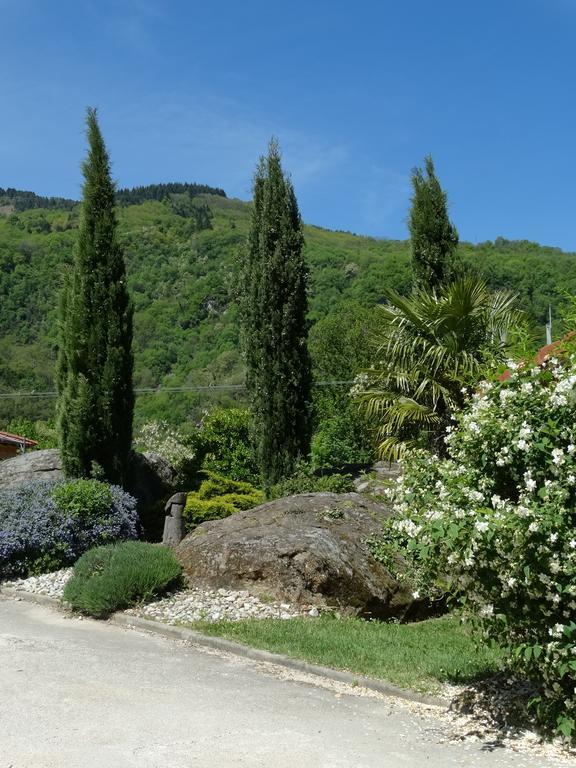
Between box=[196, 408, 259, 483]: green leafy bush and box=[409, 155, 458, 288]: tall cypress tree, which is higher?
box=[409, 155, 458, 288]: tall cypress tree

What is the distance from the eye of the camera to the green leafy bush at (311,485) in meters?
13.6

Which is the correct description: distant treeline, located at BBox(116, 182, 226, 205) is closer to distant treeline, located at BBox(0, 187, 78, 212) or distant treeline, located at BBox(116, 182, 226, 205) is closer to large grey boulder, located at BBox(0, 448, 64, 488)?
distant treeline, located at BBox(0, 187, 78, 212)

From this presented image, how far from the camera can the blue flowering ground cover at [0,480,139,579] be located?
12227 millimetres

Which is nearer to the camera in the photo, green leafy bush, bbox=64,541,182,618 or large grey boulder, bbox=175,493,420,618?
green leafy bush, bbox=64,541,182,618

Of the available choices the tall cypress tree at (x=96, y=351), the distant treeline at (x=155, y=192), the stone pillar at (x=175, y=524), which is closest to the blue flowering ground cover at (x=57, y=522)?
the stone pillar at (x=175, y=524)

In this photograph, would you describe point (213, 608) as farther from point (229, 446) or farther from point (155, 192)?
point (155, 192)

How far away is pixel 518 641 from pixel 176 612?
505cm

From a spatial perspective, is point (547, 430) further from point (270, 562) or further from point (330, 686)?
point (270, 562)

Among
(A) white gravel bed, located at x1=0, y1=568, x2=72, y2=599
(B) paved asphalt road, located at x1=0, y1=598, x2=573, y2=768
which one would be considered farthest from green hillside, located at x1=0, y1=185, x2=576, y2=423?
(B) paved asphalt road, located at x1=0, y1=598, x2=573, y2=768

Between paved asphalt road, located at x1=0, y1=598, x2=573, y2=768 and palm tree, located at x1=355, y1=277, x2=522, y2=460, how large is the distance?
6.41 metres

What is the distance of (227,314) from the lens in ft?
157

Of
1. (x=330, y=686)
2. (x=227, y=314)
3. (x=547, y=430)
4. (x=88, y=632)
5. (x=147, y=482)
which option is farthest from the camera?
(x=227, y=314)

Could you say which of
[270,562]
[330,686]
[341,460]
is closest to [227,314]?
[341,460]

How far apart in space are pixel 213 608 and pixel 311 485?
4490 millimetres
